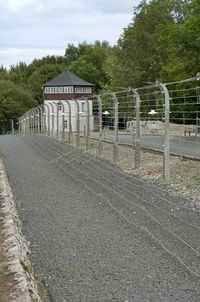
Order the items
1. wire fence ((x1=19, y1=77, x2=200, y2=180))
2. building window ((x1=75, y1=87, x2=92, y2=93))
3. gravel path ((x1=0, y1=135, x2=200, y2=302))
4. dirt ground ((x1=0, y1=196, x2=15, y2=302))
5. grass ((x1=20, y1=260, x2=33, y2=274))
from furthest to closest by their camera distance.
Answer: building window ((x1=75, y1=87, x2=92, y2=93)), wire fence ((x1=19, y1=77, x2=200, y2=180)), grass ((x1=20, y1=260, x2=33, y2=274)), gravel path ((x1=0, y1=135, x2=200, y2=302)), dirt ground ((x1=0, y1=196, x2=15, y2=302))

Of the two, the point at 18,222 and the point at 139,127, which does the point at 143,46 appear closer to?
the point at 139,127

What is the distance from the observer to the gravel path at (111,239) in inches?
195

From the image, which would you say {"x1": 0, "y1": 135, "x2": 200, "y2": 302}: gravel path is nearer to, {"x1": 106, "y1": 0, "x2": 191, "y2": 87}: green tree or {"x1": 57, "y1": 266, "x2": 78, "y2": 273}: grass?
{"x1": 57, "y1": 266, "x2": 78, "y2": 273}: grass

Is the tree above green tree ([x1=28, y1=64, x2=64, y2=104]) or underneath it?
underneath

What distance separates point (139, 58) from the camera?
2173 inches

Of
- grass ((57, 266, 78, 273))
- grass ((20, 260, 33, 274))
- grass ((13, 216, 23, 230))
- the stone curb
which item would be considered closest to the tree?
grass ((13, 216, 23, 230))

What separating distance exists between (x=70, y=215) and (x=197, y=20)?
2120cm

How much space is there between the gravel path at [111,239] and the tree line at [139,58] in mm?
18733

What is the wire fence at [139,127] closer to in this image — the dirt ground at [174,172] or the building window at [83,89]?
the dirt ground at [174,172]

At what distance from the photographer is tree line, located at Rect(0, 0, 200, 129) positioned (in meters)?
28.7

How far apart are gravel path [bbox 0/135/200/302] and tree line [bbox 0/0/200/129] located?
18733 millimetres

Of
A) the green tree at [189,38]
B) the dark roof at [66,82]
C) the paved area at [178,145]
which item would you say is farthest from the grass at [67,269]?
the dark roof at [66,82]

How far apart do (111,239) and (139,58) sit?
165ft

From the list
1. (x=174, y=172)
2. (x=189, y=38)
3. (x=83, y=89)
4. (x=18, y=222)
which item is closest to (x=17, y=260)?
(x=18, y=222)
